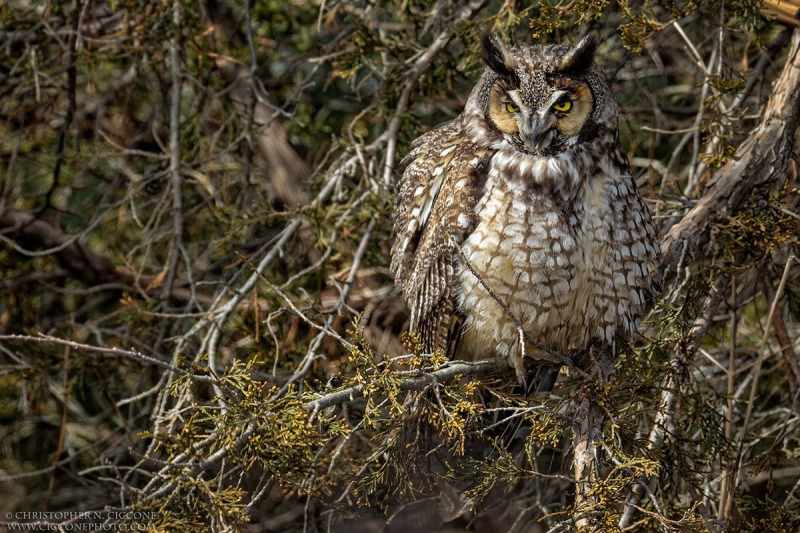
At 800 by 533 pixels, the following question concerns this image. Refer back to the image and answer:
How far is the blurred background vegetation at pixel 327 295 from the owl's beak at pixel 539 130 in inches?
12.4

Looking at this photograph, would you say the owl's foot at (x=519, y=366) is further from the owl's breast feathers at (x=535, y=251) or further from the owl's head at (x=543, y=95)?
the owl's head at (x=543, y=95)

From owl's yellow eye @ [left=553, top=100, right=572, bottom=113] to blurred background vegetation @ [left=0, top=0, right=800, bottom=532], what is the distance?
25cm

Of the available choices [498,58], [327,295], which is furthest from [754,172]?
[327,295]

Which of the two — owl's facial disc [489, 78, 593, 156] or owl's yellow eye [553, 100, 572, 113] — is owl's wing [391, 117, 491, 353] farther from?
owl's yellow eye [553, 100, 572, 113]

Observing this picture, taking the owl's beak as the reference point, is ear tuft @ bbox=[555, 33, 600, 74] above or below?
above

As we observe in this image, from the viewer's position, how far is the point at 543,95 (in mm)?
2736

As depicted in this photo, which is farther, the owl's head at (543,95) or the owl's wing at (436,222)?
the owl's wing at (436,222)

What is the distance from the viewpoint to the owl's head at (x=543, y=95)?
2.73 metres

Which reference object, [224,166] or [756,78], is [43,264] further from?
[756,78]

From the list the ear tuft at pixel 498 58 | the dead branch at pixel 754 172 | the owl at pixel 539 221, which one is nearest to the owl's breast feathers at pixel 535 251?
the owl at pixel 539 221

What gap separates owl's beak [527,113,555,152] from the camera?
272cm

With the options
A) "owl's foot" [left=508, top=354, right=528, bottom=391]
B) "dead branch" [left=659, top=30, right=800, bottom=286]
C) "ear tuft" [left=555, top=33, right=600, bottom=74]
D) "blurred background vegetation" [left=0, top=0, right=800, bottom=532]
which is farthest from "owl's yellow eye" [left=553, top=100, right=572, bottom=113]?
"owl's foot" [left=508, top=354, right=528, bottom=391]

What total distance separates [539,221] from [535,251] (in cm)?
10

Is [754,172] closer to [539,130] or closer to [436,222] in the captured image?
[539,130]
